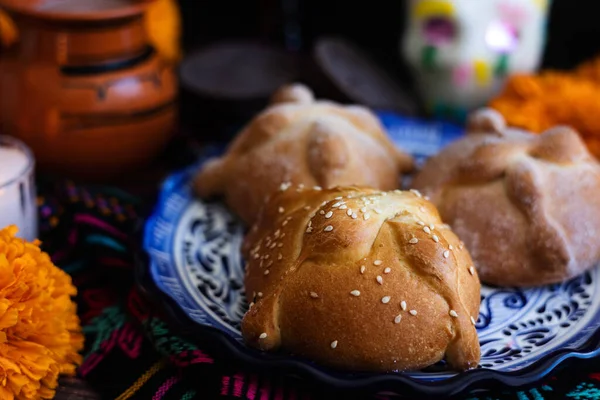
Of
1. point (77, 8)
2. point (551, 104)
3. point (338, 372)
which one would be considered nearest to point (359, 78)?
point (551, 104)

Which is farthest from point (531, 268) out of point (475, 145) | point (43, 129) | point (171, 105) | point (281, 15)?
point (281, 15)

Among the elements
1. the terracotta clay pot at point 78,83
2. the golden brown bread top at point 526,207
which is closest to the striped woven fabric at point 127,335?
the terracotta clay pot at point 78,83

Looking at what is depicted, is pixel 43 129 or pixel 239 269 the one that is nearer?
pixel 239 269

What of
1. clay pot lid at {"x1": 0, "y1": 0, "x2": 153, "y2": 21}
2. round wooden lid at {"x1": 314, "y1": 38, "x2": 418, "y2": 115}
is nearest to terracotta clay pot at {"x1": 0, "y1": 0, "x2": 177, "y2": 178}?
clay pot lid at {"x1": 0, "y1": 0, "x2": 153, "y2": 21}

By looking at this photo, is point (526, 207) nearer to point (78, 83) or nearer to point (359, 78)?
point (359, 78)

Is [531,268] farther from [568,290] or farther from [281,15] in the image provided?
[281,15]
